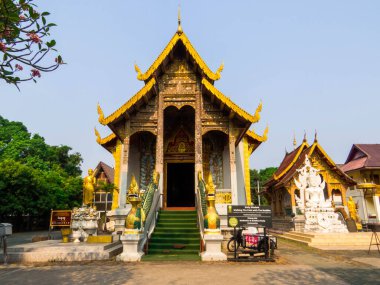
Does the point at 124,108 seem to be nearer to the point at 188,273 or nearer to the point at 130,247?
the point at 130,247

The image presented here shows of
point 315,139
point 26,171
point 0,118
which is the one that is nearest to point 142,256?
point 315,139

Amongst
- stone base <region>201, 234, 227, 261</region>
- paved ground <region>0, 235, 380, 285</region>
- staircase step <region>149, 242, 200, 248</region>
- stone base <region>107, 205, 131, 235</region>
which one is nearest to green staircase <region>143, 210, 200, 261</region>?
staircase step <region>149, 242, 200, 248</region>

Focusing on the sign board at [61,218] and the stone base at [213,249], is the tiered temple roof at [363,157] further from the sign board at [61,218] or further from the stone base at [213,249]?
the sign board at [61,218]

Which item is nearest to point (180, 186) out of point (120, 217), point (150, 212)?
point (120, 217)

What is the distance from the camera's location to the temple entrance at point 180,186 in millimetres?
14266

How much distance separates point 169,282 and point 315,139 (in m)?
15.8

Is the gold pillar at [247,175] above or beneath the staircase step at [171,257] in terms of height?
above

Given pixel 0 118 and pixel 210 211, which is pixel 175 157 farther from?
pixel 0 118

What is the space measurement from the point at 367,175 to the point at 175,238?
21192 mm

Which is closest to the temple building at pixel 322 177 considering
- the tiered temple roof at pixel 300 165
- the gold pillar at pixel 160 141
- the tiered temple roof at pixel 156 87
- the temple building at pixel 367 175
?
the tiered temple roof at pixel 300 165

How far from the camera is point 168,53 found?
11219 mm

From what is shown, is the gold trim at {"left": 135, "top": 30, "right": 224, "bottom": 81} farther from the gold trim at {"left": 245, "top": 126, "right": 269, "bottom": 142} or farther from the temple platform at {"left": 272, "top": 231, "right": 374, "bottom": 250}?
the temple platform at {"left": 272, "top": 231, "right": 374, "bottom": 250}

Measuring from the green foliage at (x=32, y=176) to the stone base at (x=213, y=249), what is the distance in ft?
58.3

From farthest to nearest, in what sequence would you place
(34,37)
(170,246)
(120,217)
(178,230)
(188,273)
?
(120,217)
(178,230)
(170,246)
(188,273)
(34,37)
